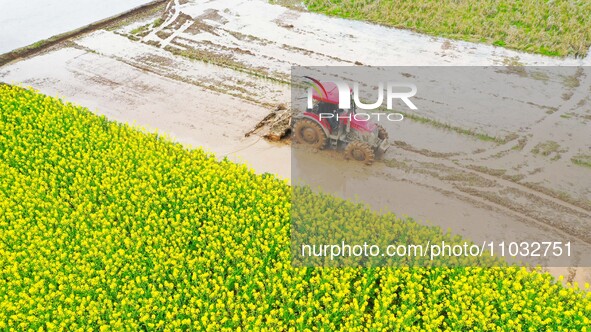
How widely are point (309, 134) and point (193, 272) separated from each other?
507 cm

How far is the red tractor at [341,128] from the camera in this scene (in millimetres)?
11016

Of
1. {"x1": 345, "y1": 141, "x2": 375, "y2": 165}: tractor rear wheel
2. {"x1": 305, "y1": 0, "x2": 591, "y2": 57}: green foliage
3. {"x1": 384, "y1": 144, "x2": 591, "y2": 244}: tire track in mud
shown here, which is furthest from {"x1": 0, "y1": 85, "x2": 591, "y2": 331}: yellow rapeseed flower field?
{"x1": 305, "y1": 0, "x2": 591, "y2": 57}: green foliage

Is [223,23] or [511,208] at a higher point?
[223,23]

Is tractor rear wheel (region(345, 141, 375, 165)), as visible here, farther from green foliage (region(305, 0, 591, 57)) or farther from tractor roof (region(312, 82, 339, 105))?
green foliage (region(305, 0, 591, 57))

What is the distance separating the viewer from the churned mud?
33.4 feet

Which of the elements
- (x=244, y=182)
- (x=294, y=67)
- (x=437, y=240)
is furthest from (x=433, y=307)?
(x=294, y=67)

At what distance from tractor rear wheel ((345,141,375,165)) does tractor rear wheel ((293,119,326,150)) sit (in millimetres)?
682

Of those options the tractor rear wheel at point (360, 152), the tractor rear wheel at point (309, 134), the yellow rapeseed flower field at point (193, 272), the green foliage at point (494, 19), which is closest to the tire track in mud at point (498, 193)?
the tractor rear wheel at point (360, 152)

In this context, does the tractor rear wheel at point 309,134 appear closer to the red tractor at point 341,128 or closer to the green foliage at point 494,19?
the red tractor at point 341,128

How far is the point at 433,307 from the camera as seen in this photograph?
22.7ft

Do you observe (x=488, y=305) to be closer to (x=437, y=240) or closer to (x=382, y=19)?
(x=437, y=240)

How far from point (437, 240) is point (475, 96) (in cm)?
677

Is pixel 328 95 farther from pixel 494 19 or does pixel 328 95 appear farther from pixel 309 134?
pixel 494 19

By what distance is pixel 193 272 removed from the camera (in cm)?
754
